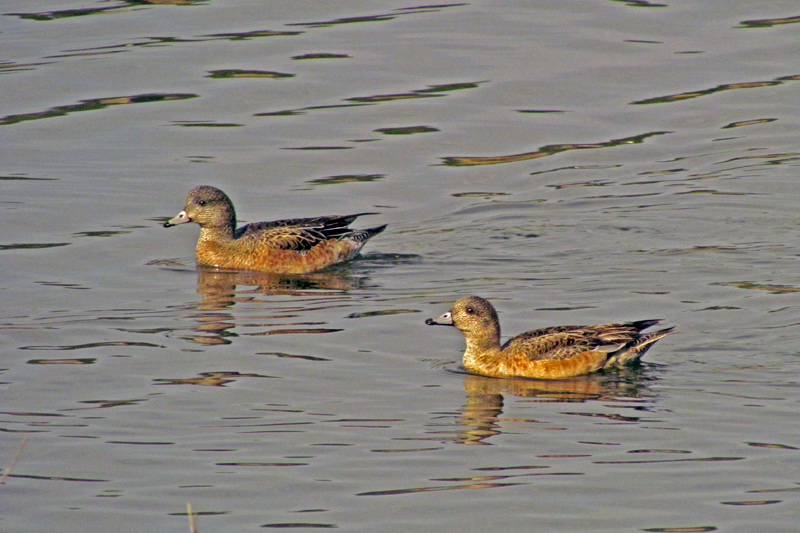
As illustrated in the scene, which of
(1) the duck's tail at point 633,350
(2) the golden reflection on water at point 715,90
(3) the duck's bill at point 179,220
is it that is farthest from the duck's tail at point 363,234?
(2) the golden reflection on water at point 715,90

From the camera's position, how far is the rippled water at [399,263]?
24.4 feet

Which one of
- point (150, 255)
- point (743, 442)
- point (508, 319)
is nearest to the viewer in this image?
point (743, 442)

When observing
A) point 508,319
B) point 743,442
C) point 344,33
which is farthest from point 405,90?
point 743,442

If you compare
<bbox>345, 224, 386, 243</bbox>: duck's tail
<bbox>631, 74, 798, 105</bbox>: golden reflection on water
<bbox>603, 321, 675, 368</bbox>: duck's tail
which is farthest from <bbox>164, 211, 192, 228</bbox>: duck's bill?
<bbox>631, 74, 798, 105</bbox>: golden reflection on water

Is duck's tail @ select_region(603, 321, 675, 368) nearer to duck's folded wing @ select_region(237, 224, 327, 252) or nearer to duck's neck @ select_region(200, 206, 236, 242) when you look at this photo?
duck's folded wing @ select_region(237, 224, 327, 252)

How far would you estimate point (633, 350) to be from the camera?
33.0 feet

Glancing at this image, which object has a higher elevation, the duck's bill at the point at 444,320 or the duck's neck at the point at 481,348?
the duck's bill at the point at 444,320

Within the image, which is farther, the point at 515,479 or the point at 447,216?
the point at 447,216

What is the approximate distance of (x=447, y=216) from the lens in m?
15.1

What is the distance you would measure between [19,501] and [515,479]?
2.73 metres

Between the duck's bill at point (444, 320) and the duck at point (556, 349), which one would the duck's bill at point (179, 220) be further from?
the duck at point (556, 349)

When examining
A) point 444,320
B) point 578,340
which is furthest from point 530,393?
point 444,320

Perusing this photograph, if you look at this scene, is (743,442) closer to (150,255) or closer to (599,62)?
(150,255)

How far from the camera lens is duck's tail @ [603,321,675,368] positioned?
10008mm
